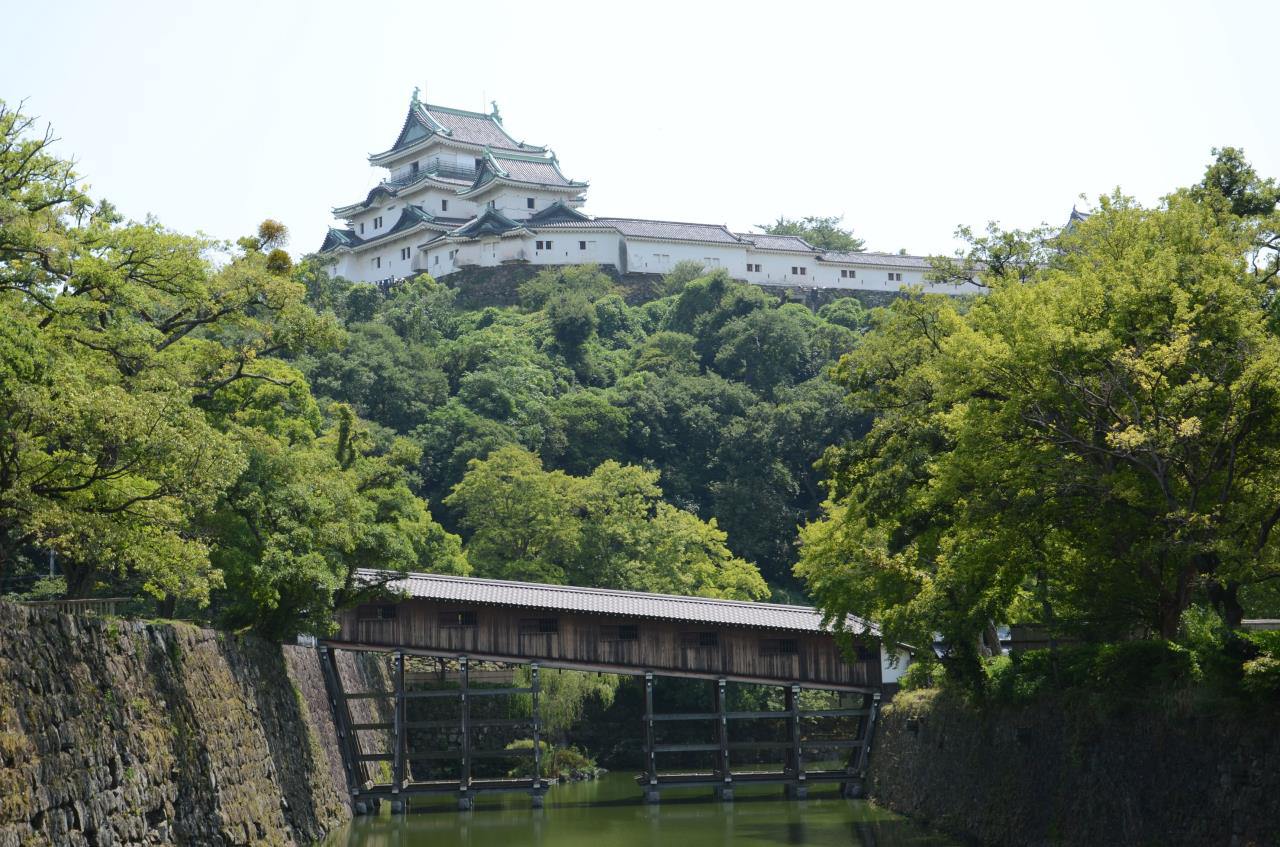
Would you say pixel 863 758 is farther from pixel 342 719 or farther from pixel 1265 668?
pixel 1265 668

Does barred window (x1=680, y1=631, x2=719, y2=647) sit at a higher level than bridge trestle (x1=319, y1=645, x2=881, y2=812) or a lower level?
higher

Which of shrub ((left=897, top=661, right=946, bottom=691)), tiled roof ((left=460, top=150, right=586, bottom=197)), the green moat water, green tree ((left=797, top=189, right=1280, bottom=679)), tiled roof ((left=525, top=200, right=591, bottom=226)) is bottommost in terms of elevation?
the green moat water

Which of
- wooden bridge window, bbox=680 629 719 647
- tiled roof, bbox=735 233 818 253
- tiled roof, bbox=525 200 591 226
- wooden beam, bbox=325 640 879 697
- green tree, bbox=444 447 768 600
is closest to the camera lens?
wooden beam, bbox=325 640 879 697

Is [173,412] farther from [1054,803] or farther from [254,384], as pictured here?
[1054,803]

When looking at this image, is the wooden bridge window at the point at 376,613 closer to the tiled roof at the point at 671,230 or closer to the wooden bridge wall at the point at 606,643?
the wooden bridge wall at the point at 606,643

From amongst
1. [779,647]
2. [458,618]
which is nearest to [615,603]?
[458,618]

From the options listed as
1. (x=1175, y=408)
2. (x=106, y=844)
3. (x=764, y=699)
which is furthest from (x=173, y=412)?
(x=764, y=699)

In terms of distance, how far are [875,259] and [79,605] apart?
208 ft

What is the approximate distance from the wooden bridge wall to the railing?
36.3 ft

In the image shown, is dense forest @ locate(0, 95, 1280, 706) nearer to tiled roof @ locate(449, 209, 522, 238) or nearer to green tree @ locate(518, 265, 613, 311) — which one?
green tree @ locate(518, 265, 613, 311)

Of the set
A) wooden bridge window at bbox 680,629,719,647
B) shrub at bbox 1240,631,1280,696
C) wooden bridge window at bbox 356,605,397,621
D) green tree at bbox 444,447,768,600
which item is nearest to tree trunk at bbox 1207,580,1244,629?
shrub at bbox 1240,631,1280,696

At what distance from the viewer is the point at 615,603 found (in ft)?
97.1

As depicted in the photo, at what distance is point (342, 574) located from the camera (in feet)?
74.6

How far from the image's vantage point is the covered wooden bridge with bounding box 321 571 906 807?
28047 mm
